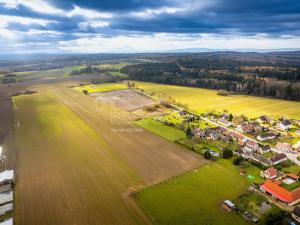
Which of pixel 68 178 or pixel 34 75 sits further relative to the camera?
pixel 34 75

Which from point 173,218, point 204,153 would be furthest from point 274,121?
point 173,218

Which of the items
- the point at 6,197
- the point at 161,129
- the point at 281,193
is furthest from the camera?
the point at 161,129

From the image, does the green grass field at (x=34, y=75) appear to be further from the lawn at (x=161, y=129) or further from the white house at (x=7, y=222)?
the white house at (x=7, y=222)

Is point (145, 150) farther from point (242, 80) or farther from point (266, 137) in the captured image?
point (242, 80)

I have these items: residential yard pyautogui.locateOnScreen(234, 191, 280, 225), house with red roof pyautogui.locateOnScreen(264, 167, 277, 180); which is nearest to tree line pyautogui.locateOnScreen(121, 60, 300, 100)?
house with red roof pyautogui.locateOnScreen(264, 167, 277, 180)

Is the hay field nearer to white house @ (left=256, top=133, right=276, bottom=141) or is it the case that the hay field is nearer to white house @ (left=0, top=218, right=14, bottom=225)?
white house @ (left=0, top=218, right=14, bottom=225)

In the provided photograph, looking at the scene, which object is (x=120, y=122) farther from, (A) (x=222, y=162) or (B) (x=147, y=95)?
(B) (x=147, y=95)

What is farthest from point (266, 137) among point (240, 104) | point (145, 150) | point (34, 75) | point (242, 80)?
point (34, 75)
